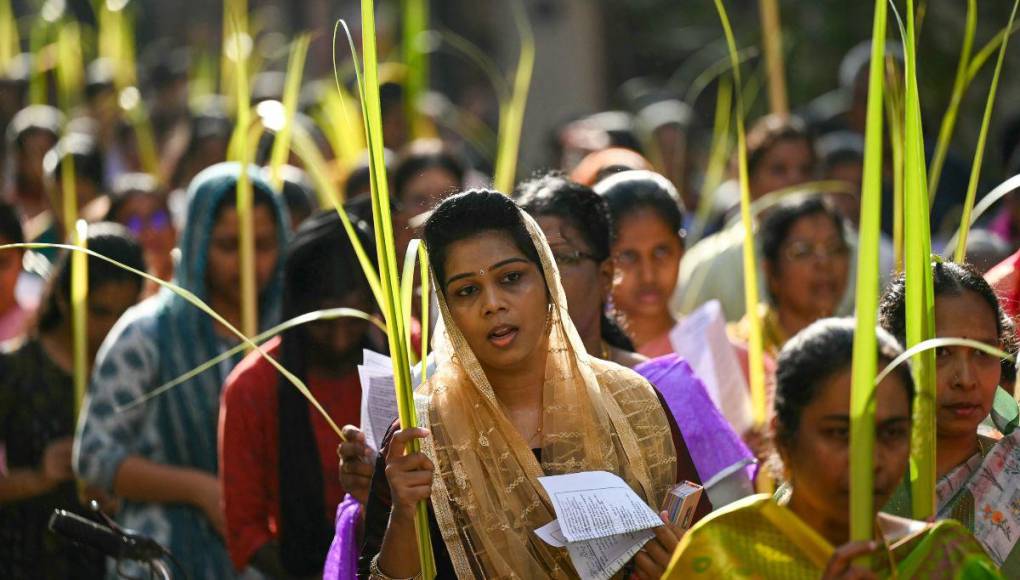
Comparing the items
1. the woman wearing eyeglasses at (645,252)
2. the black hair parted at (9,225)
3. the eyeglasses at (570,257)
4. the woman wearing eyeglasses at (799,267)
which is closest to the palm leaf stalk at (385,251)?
the eyeglasses at (570,257)

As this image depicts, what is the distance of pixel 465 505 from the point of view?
2.99 meters

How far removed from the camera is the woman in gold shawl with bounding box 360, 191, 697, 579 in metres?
2.96

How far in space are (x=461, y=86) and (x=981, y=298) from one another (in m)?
11.8

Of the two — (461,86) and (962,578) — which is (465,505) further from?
(461,86)

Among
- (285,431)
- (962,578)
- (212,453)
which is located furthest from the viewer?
(212,453)

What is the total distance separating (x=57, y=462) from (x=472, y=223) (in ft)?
6.50

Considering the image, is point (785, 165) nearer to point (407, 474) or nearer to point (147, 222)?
point (147, 222)

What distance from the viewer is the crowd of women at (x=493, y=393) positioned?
2.63m

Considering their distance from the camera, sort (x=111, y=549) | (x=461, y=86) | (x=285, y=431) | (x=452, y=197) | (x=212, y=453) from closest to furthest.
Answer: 1. (x=452, y=197)
2. (x=111, y=549)
3. (x=285, y=431)
4. (x=212, y=453)
5. (x=461, y=86)

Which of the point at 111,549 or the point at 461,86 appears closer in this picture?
the point at 111,549

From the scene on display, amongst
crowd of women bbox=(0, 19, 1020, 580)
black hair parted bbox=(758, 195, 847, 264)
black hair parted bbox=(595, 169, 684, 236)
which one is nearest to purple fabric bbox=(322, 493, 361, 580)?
crowd of women bbox=(0, 19, 1020, 580)

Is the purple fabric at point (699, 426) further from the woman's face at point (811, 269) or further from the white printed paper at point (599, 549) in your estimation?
the woman's face at point (811, 269)

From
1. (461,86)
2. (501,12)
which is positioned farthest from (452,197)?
(461,86)

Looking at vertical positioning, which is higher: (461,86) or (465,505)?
(461,86)
